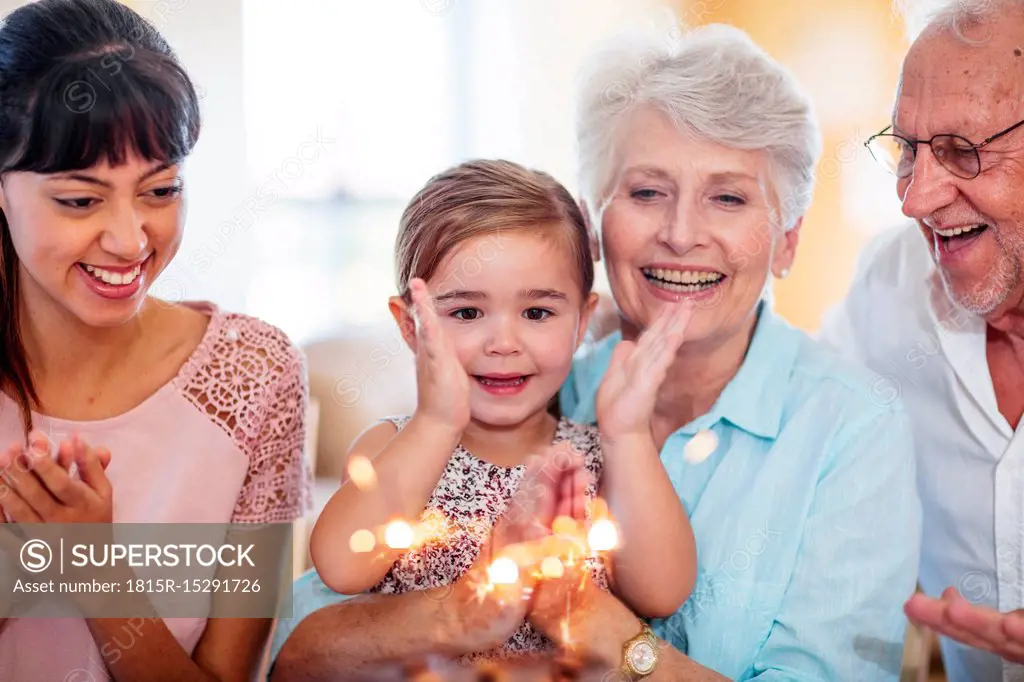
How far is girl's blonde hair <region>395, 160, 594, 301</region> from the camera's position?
130 cm

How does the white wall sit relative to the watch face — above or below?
above

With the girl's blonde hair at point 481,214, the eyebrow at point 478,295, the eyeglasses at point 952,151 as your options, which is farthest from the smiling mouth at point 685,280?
the eyeglasses at point 952,151

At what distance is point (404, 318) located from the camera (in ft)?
4.47

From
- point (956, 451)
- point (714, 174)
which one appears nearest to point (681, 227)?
point (714, 174)

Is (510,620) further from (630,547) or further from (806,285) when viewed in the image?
(806,285)

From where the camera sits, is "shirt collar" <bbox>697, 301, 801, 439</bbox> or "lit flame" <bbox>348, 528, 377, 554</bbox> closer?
"lit flame" <bbox>348, 528, 377, 554</bbox>

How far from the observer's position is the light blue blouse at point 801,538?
131 cm

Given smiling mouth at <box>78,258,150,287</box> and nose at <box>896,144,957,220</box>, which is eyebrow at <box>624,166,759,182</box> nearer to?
nose at <box>896,144,957,220</box>

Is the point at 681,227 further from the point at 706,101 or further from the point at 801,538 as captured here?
the point at 801,538

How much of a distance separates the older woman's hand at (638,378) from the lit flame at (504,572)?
20 cm

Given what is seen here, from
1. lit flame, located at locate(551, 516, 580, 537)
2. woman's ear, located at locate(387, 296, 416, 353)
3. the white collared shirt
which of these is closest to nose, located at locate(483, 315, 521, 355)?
woman's ear, located at locate(387, 296, 416, 353)

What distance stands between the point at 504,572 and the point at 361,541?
18cm

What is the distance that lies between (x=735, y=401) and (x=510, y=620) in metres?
0.49

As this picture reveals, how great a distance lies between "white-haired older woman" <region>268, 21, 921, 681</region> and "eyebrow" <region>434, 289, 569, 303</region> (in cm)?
20
